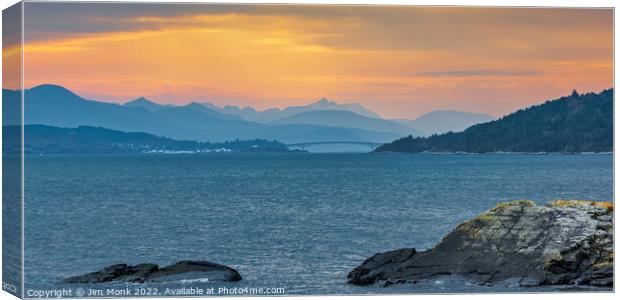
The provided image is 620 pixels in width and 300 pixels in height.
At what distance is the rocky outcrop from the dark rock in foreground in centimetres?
267

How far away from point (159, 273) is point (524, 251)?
7.09 m

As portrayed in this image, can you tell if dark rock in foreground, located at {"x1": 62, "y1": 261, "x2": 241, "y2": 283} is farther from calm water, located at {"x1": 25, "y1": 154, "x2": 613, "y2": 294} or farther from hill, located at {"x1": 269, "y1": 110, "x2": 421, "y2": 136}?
hill, located at {"x1": 269, "y1": 110, "x2": 421, "y2": 136}

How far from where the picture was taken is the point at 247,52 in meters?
27.4

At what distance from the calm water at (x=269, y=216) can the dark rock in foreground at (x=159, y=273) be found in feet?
1.79

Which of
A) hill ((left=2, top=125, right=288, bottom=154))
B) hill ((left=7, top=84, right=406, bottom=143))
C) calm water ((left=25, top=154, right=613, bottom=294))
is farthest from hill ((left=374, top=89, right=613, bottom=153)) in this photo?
hill ((left=2, top=125, right=288, bottom=154))

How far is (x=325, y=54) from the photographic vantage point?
27516 millimetres

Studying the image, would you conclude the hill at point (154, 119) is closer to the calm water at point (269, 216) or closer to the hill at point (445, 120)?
the hill at point (445, 120)

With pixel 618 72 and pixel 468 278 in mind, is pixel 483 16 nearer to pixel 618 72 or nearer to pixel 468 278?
pixel 618 72

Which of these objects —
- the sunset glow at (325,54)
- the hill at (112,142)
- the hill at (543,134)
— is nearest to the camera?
the sunset glow at (325,54)

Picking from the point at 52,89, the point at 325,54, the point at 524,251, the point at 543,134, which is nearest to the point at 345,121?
the point at 325,54

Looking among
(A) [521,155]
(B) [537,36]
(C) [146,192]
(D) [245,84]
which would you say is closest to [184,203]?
(C) [146,192]

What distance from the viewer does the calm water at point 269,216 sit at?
26.6 meters

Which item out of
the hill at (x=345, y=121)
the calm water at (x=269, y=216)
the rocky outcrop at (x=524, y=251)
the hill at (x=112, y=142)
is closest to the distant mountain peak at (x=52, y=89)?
the calm water at (x=269, y=216)

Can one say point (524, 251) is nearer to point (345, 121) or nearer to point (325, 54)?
point (325, 54)
